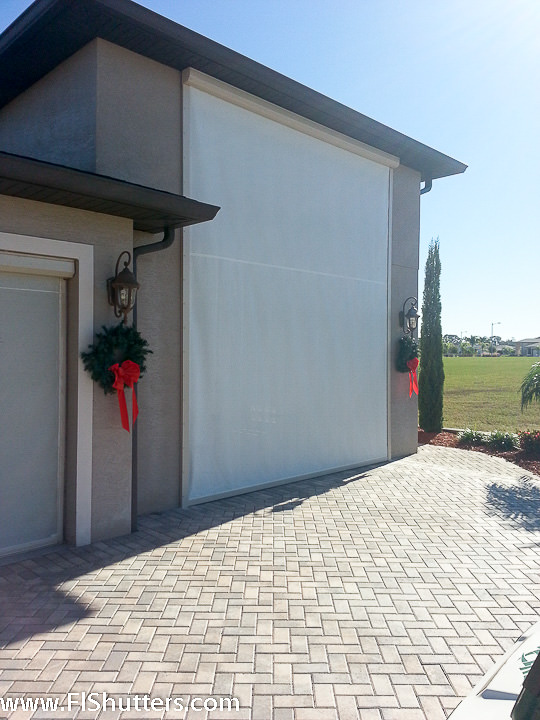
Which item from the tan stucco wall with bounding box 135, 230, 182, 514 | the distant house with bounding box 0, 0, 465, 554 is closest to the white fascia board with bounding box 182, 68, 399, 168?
the distant house with bounding box 0, 0, 465, 554

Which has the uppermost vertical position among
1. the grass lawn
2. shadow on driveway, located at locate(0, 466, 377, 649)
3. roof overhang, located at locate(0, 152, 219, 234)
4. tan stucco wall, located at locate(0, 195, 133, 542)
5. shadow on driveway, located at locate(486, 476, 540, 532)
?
roof overhang, located at locate(0, 152, 219, 234)

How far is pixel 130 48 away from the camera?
596cm

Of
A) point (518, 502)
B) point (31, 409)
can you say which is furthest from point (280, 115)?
point (518, 502)

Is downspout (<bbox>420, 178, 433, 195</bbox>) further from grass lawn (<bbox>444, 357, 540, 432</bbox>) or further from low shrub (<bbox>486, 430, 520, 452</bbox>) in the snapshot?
low shrub (<bbox>486, 430, 520, 452</bbox>)

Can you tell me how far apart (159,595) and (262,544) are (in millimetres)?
1365

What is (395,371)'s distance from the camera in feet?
32.2

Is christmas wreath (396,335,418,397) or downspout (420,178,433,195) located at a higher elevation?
downspout (420,178,433,195)

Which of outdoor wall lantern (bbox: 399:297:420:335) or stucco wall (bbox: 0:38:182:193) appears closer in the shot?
stucco wall (bbox: 0:38:182:193)

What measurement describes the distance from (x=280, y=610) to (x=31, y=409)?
279 cm

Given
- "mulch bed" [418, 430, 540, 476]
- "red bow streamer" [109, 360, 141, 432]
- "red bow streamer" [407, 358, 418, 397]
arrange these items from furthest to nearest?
"red bow streamer" [407, 358, 418, 397], "mulch bed" [418, 430, 540, 476], "red bow streamer" [109, 360, 141, 432]

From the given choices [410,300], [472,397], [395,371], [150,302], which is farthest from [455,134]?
[472,397]

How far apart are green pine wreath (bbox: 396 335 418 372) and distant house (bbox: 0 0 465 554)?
125 mm

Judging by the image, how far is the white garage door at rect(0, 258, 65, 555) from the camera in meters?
4.90

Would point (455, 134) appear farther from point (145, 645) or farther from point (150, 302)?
point (145, 645)
